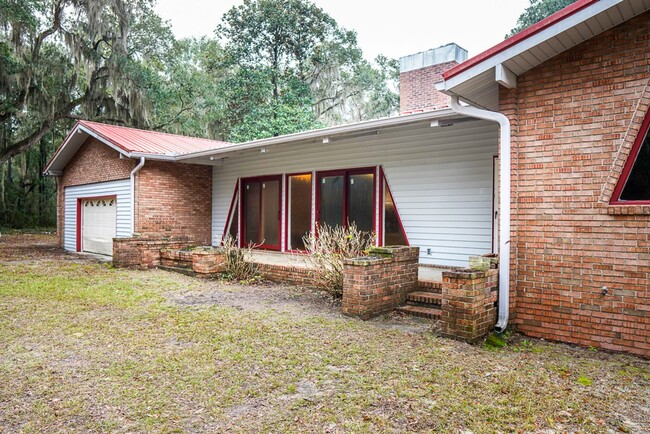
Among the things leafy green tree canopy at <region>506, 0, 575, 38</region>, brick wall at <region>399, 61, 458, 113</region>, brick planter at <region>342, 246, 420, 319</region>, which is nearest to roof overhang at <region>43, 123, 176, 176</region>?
brick wall at <region>399, 61, 458, 113</region>

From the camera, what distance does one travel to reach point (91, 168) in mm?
13398

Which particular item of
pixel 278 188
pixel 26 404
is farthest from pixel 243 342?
pixel 278 188

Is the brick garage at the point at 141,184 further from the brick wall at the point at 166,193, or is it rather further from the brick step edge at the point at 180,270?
the brick step edge at the point at 180,270

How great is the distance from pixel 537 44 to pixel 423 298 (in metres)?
3.34

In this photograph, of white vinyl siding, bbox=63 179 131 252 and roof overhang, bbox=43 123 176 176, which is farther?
white vinyl siding, bbox=63 179 131 252

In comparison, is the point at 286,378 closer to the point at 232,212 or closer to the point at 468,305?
the point at 468,305

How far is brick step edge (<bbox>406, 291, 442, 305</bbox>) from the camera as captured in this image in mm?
5754

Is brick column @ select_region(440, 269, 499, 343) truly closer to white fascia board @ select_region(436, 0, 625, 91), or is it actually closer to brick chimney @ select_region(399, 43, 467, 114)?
white fascia board @ select_region(436, 0, 625, 91)

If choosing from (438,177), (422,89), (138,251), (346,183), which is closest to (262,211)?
(346,183)

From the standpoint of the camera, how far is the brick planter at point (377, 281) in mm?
5434

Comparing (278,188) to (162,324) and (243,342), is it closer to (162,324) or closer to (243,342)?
(162,324)

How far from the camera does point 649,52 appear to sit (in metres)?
4.07

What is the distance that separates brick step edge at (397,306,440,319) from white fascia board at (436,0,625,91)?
108 inches

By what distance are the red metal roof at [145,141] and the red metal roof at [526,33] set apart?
799 centimetres
